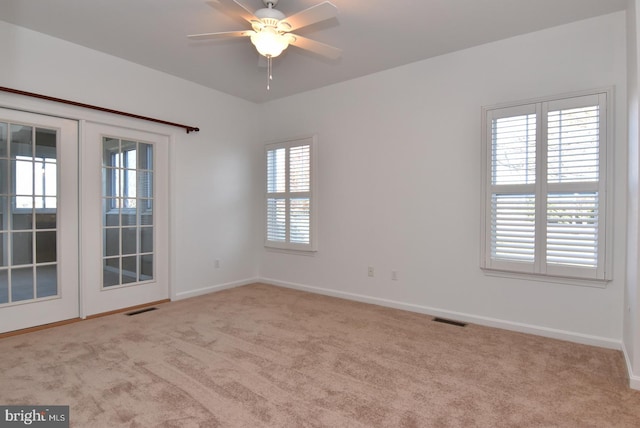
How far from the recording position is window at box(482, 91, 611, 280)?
2.94 meters

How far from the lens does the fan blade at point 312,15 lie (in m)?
2.22

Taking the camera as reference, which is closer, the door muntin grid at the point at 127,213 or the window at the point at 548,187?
the window at the point at 548,187

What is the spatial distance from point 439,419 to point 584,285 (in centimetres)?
204

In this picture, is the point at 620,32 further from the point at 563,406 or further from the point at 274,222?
the point at 274,222

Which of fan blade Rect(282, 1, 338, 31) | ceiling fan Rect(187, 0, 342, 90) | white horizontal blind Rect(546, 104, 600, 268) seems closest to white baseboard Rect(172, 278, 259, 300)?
ceiling fan Rect(187, 0, 342, 90)

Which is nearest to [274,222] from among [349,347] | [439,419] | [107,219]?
[107,219]

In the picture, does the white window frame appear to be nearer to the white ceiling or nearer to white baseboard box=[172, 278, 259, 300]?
white baseboard box=[172, 278, 259, 300]

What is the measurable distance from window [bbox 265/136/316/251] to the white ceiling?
1177mm

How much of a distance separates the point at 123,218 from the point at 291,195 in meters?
2.15

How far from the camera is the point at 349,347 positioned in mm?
2953

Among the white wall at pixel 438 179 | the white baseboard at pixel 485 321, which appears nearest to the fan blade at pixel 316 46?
the white wall at pixel 438 179

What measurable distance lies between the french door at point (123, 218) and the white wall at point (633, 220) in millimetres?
4555

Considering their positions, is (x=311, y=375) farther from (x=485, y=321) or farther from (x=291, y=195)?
(x=291, y=195)

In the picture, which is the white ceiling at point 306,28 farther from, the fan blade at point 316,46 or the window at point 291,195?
the window at point 291,195
